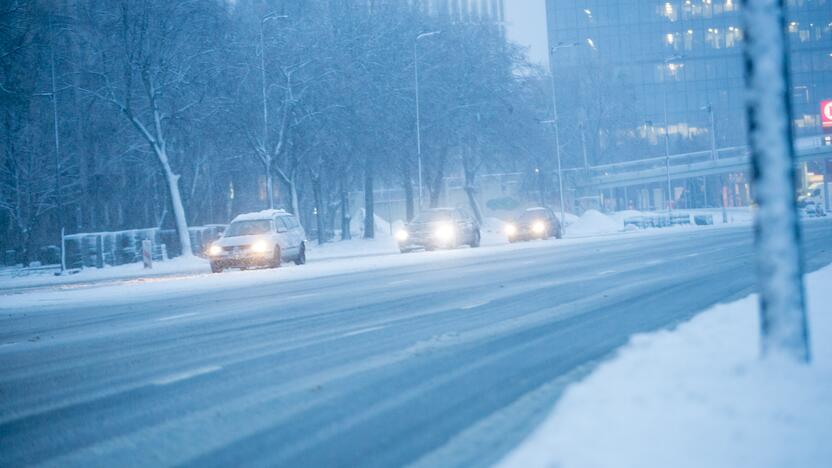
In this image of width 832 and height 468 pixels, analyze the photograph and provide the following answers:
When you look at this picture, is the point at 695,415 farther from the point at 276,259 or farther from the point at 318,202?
the point at 318,202

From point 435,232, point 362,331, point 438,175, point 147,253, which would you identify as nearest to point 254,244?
point 147,253

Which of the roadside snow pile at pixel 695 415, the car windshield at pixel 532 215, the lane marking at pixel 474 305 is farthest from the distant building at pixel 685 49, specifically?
the roadside snow pile at pixel 695 415

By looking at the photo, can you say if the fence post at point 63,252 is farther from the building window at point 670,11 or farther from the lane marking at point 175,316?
the building window at point 670,11

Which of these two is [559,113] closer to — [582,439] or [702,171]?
[702,171]

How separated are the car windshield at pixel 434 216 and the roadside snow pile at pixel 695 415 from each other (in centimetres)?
3044

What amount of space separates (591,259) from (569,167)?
54.1m

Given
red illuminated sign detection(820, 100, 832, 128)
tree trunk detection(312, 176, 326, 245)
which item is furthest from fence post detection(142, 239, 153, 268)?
red illuminated sign detection(820, 100, 832, 128)

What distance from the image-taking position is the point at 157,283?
2370cm

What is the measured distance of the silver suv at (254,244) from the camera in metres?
27.9

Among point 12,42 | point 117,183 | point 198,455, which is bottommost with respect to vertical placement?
point 198,455

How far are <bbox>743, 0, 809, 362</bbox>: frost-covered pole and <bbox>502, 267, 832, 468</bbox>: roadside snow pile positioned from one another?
34cm

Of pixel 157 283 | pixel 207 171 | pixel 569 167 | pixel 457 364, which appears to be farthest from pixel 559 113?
pixel 457 364

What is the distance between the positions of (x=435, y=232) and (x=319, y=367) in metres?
28.7

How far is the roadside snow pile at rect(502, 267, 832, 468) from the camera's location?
4566 millimetres
